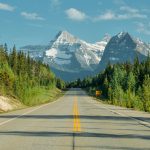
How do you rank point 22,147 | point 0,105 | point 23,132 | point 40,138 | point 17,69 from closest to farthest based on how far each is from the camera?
point 22,147, point 40,138, point 23,132, point 0,105, point 17,69

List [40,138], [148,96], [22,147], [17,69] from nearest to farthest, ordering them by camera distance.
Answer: [22,147] → [40,138] → [148,96] → [17,69]

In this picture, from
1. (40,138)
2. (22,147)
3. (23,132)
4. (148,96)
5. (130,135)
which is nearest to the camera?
(22,147)

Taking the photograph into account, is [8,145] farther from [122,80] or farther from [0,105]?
[122,80]

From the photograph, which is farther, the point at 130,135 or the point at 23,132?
the point at 23,132

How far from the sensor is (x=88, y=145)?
15070 mm

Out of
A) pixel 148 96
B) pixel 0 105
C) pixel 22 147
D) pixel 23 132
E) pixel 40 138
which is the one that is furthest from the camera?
pixel 148 96


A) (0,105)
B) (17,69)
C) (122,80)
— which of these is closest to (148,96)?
(0,105)

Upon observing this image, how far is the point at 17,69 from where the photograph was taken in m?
140

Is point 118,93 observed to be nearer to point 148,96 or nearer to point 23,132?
point 148,96

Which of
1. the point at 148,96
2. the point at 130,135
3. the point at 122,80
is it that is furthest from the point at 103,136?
the point at 122,80

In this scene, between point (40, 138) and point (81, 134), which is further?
point (81, 134)

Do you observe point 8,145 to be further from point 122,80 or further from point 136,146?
point 122,80

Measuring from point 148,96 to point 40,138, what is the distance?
52.5m

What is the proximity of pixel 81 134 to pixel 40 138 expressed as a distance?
2161 millimetres
